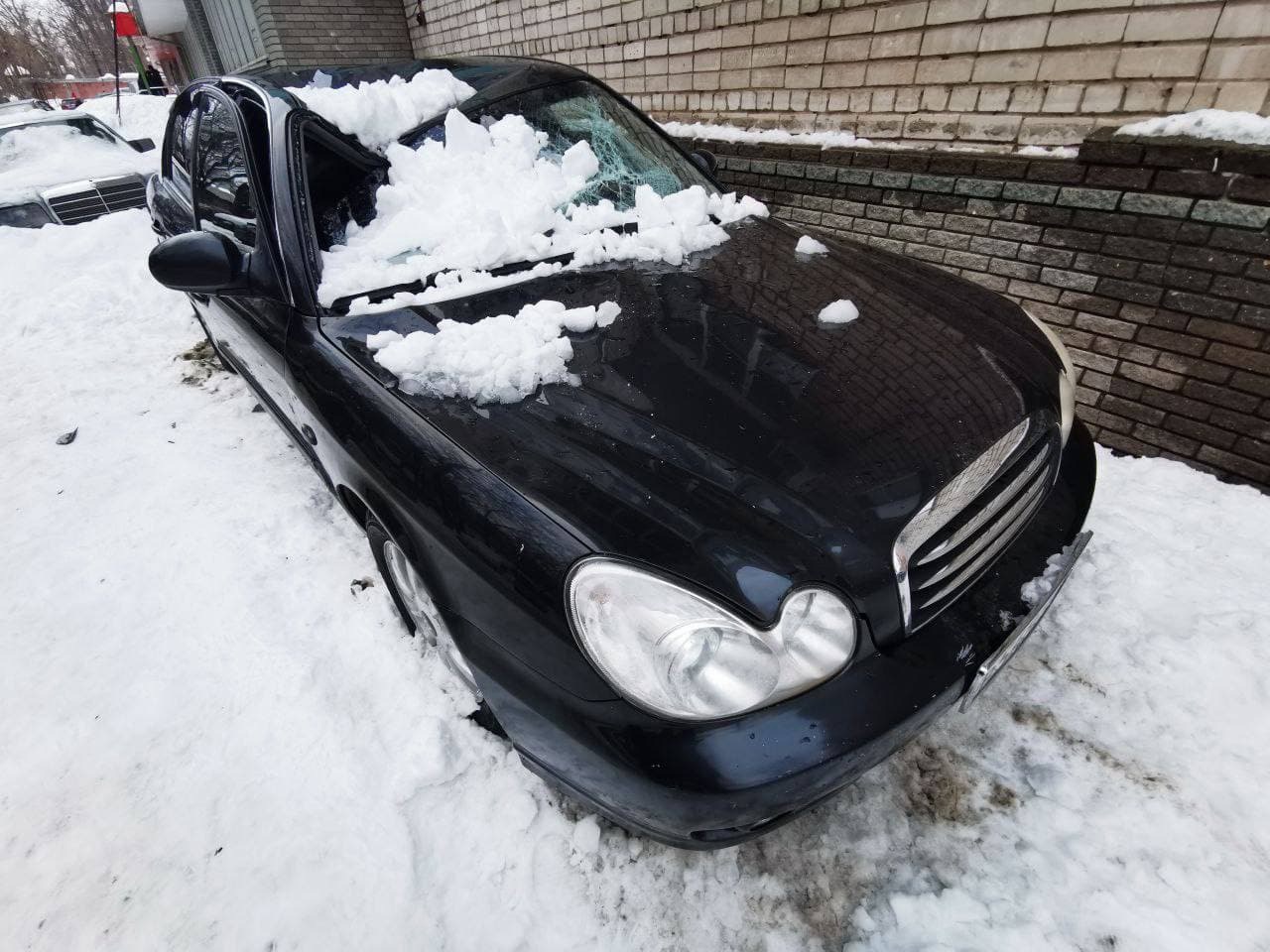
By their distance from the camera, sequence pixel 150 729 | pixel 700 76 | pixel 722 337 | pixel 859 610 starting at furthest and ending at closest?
pixel 700 76
pixel 150 729
pixel 722 337
pixel 859 610

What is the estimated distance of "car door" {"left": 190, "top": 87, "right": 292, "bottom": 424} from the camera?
6.48 ft

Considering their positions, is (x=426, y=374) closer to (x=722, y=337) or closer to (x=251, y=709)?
(x=722, y=337)

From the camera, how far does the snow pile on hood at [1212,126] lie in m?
2.16

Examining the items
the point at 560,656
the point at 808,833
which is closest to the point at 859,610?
the point at 560,656

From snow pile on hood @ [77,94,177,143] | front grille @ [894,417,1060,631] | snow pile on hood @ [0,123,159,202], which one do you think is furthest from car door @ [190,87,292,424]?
snow pile on hood @ [77,94,177,143]

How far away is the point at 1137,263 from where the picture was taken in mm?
2590

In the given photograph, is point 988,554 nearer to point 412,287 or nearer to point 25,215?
point 412,287

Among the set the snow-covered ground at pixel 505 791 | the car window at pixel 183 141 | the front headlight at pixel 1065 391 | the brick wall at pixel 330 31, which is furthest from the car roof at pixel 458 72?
the brick wall at pixel 330 31

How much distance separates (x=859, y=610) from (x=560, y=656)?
1.88 ft

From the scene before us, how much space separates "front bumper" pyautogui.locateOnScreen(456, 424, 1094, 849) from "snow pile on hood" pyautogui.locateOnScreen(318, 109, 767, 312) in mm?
1154

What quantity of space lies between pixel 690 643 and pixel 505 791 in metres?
0.89

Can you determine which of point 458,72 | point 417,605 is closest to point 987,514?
point 417,605

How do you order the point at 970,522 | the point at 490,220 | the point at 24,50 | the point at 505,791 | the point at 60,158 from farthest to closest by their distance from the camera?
1. the point at 24,50
2. the point at 60,158
3. the point at 490,220
4. the point at 505,791
5. the point at 970,522

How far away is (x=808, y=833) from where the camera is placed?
1.55 metres
